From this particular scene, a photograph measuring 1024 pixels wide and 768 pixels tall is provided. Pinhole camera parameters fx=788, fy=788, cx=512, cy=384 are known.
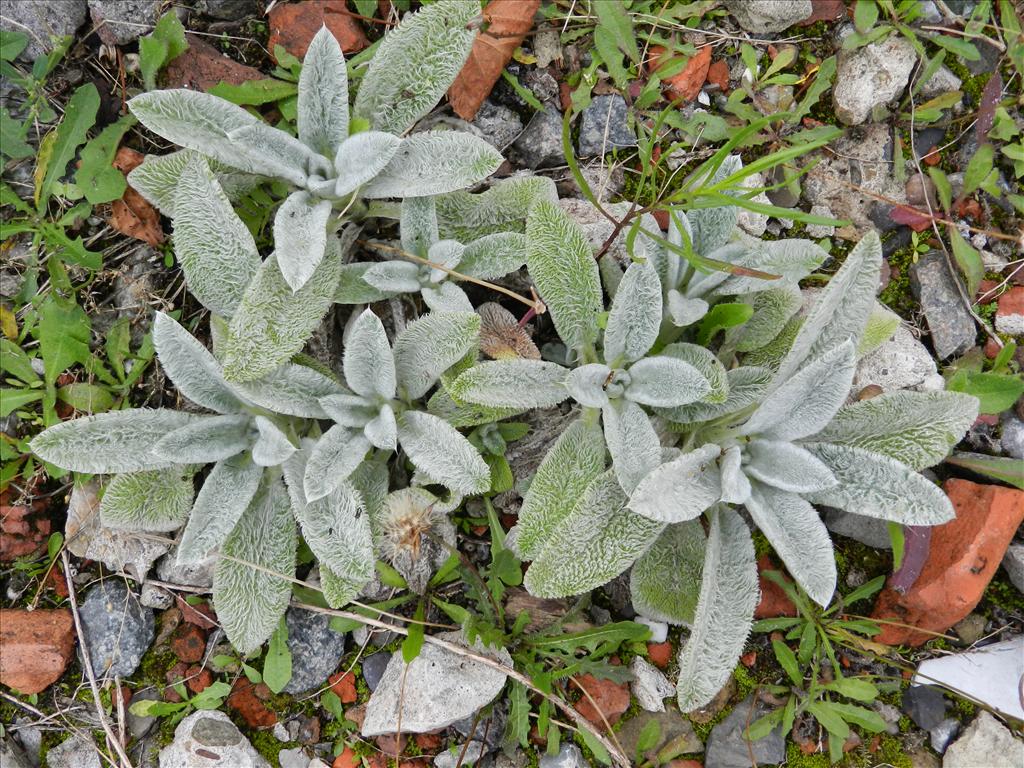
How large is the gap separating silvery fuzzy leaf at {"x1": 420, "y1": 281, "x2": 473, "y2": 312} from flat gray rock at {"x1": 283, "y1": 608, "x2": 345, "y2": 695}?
1.08 m

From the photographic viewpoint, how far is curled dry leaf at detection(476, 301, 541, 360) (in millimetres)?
2521

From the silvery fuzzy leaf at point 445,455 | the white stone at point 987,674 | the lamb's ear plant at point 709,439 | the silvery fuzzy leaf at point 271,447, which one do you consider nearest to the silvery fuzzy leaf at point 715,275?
the lamb's ear plant at point 709,439

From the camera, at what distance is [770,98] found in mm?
2877

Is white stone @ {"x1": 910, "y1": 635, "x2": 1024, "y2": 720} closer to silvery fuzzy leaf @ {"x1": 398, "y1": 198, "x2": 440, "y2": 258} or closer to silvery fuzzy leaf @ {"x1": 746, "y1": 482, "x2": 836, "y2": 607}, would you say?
silvery fuzzy leaf @ {"x1": 746, "y1": 482, "x2": 836, "y2": 607}

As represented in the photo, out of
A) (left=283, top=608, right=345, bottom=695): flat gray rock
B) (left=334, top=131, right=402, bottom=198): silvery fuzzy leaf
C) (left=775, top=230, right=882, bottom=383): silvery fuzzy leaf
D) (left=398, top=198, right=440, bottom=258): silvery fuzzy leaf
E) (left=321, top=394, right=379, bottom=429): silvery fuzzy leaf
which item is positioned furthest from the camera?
(left=283, top=608, right=345, bottom=695): flat gray rock

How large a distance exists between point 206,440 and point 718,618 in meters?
1.57

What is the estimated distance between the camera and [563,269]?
2352 mm

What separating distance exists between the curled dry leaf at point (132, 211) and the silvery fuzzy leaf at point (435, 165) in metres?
0.80

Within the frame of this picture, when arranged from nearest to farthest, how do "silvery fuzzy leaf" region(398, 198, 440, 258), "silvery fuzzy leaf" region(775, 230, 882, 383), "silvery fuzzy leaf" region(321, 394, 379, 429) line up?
"silvery fuzzy leaf" region(775, 230, 882, 383), "silvery fuzzy leaf" region(321, 394, 379, 429), "silvery fuzzy leaf" region(398, 198, 440, 258)

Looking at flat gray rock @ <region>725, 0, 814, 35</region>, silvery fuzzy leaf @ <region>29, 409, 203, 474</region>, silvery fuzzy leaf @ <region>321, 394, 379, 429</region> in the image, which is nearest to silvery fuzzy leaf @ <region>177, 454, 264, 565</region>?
silvery fuzzy leaf @ <region>29, 409, 203, 474</region>

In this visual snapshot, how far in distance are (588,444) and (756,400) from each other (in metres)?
0.51

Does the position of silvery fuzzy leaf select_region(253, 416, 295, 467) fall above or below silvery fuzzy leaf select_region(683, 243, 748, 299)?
below

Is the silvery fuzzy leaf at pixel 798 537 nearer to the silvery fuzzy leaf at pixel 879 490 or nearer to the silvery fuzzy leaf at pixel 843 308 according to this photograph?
the silvery fuzzy leaf at pixel 879 490

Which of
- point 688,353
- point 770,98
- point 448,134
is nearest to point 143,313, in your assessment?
point 448,134
